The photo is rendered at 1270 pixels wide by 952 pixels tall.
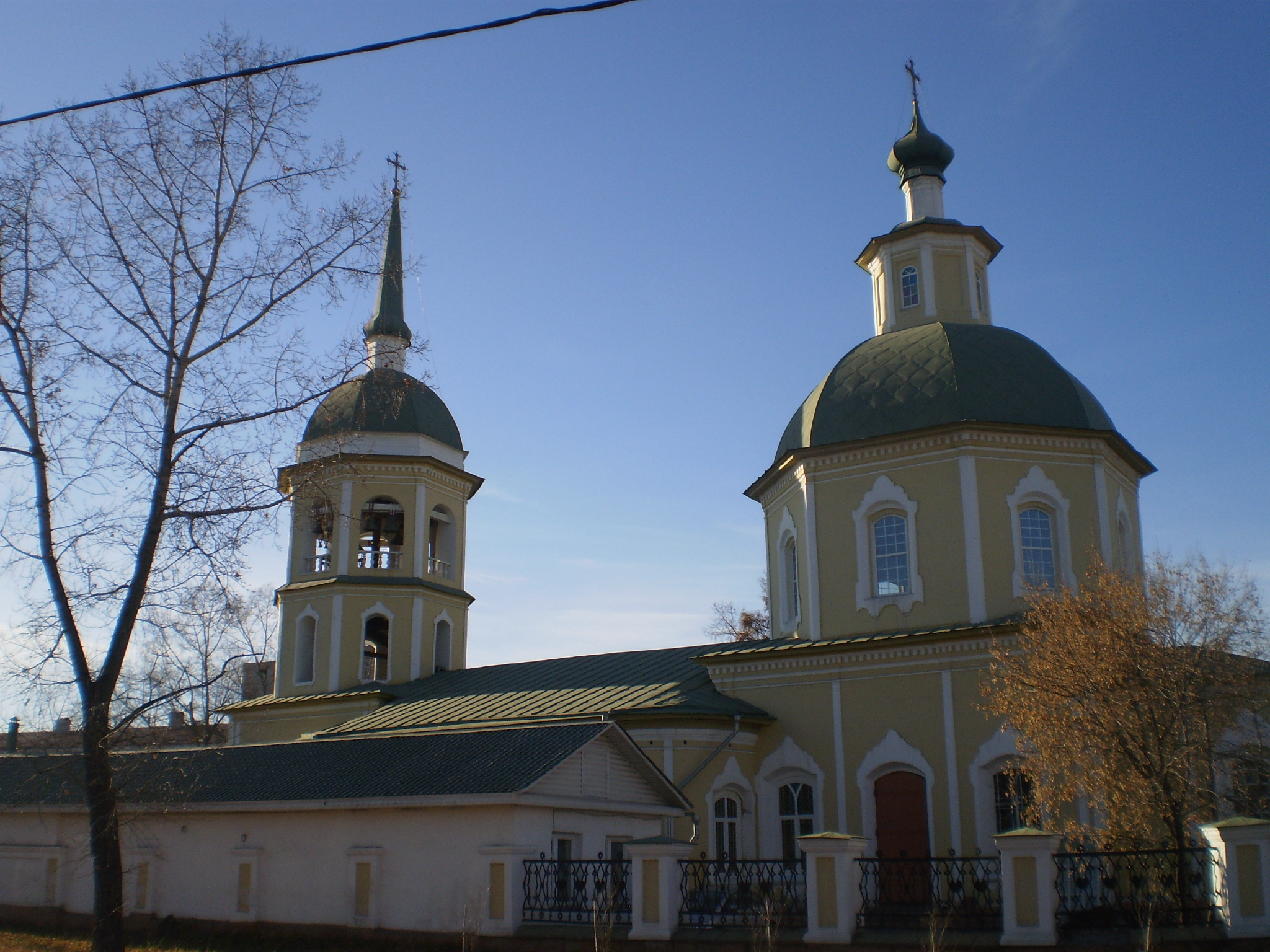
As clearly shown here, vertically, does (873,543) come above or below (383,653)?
above

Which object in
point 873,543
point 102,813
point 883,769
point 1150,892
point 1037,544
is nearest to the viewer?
point 1150,892

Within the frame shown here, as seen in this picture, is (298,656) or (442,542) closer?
(298,656)

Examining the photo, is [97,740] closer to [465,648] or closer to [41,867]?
[41,867]

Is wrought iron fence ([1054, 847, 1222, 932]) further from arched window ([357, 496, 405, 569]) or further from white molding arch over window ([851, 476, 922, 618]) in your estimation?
arched window ([357, 496, 405, 569])

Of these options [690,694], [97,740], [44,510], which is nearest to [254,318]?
[44,510]

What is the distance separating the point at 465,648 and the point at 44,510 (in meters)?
12.9

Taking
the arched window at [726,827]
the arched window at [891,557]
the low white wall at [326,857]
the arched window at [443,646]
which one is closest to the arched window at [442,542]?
the arched window at [443,646]

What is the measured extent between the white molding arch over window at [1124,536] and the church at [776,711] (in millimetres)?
87

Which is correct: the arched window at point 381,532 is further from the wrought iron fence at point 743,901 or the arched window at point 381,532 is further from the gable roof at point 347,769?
the wrought iron fence at point 743,901

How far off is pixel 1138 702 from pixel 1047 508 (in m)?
5.98

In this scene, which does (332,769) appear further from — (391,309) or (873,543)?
(391,309)

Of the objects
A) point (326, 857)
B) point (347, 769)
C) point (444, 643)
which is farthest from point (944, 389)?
point (444, 643)

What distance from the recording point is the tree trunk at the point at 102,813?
41.0 feet

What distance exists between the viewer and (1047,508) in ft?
58.1
